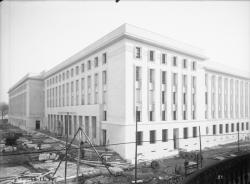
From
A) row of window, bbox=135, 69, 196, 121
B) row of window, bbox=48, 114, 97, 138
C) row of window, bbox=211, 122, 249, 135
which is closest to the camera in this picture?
row of window, bbox=135, 69, 196, 121

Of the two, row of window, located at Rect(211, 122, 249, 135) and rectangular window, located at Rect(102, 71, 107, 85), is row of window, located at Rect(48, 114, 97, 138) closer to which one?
rectangular window, located at Rect(102, 71, 107, 85)

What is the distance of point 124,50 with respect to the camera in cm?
2323

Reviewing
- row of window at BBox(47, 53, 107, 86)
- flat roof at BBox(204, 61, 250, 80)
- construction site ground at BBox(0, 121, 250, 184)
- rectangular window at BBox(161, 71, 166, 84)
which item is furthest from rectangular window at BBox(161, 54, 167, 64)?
construction site ground at BBox(0, 121, 250, 184)

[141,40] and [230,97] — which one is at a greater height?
[141,40]

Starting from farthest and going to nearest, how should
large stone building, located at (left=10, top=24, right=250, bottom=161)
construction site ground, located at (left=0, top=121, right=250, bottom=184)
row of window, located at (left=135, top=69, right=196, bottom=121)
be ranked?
row of window, located at (left=135, top=69, right=196, bottom=121)
large stone building, located at (left=10, top=24, right=250, bottom=161)
construction site ground, located at (left=0, top=121, right=250, bottom=184)

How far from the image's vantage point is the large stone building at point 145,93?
77.2 ft

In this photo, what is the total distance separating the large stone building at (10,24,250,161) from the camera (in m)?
23.5

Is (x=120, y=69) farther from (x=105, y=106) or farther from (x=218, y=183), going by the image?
(x=218, y=183)

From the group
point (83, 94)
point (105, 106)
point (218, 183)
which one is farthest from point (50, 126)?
point (218, 183)

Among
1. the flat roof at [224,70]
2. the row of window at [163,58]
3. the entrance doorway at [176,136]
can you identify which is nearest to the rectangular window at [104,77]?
the row of window at [163,58]

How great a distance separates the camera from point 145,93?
2466cm

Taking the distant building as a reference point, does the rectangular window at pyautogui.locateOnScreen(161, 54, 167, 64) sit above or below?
above

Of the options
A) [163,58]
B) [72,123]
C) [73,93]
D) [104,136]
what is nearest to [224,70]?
[163,58]

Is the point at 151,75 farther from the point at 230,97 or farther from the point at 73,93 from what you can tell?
the point at 230,97
